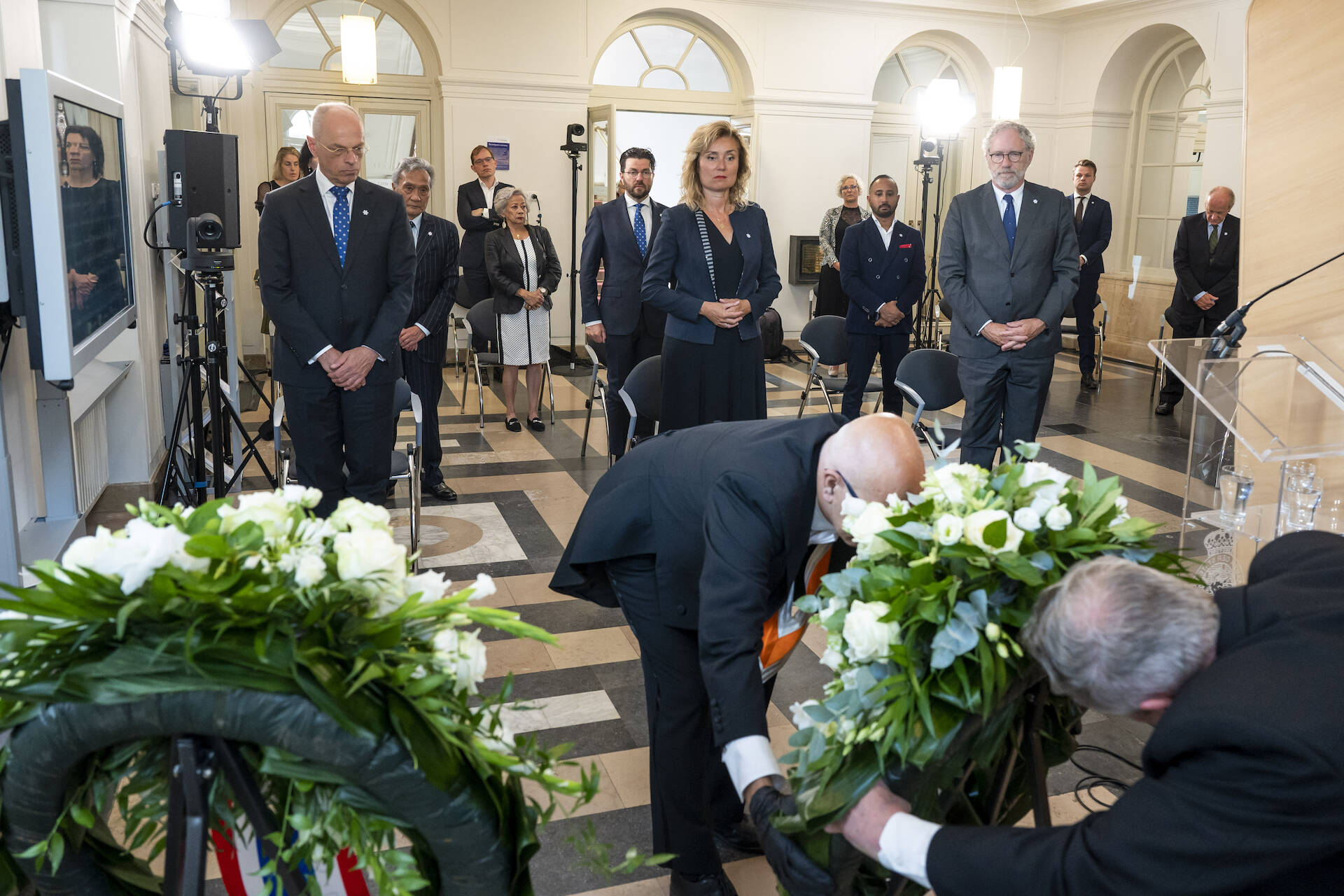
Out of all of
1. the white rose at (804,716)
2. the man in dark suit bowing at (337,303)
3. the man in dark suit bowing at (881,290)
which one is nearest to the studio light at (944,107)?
the man in dark suit bowing at (881,290)

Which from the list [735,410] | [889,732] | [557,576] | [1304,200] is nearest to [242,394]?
[735,410]

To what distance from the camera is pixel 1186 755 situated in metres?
1.34

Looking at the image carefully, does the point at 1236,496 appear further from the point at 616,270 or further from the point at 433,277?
the point at 433,277

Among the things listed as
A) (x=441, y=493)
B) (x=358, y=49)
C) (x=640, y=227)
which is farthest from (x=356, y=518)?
(x=358, y=49)

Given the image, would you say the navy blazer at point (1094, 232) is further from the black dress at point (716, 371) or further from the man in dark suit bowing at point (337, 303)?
the man in dark suit bowing at point (337, 303)

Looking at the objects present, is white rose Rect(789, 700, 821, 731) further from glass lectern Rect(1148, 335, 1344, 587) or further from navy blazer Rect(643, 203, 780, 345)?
navy blazer Rect(643, 203, 780, 345)

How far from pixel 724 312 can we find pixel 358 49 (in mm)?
5220

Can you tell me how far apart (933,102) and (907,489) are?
29.3ft

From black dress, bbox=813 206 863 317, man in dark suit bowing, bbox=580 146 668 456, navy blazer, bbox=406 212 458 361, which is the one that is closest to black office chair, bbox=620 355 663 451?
man in dark suit bowing, bbox=580 146 668 456

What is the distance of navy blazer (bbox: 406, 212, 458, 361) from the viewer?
546 cm

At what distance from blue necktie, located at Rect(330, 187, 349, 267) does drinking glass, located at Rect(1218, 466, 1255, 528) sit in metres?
3.28

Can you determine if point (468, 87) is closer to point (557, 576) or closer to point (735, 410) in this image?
point (735, 410)

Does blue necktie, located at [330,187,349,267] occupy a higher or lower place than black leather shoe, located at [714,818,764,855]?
higher

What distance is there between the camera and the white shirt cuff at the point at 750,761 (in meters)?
1.77
